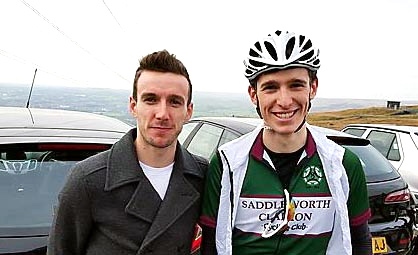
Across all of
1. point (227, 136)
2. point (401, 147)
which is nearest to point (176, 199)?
point (227, 136)

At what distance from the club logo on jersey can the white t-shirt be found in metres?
0.63

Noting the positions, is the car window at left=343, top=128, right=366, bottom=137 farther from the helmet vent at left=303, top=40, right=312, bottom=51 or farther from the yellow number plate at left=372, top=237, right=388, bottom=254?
the helmet vent at left=303, top=40, right=312, bottom=51

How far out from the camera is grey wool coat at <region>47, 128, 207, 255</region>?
1922 mm

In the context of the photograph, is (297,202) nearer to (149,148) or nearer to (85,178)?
(149,148)

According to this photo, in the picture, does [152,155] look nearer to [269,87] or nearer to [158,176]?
[158,176]

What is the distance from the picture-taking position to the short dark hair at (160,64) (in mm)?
2098

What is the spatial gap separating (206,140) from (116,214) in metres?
3.70

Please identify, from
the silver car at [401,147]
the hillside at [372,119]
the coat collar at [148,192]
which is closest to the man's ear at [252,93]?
the coat collar at [148,192]

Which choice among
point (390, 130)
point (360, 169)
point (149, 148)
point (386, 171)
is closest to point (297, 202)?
point (360, 169)

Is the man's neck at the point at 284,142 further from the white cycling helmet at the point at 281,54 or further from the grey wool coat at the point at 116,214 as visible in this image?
the grey wool coat at the point at 116,214

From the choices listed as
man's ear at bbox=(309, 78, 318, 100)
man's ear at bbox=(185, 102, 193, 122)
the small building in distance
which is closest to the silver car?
man's ear at bbox=(309, 78, 318, 100)

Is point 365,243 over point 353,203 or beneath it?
beneath

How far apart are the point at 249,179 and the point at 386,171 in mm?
3012

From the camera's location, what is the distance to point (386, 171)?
471 cm
